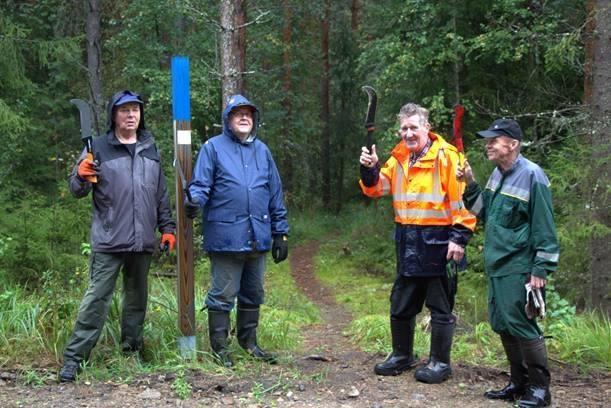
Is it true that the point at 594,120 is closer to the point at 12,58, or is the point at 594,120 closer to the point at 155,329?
the point at 155,329

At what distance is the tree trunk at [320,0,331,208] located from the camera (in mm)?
28219

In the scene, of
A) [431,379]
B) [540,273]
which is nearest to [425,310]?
[431,379]

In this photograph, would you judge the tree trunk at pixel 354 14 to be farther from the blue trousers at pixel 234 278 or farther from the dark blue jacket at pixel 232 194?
the blue trousers at pixel 234 278

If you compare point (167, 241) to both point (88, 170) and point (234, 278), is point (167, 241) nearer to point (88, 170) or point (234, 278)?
point (234, 278)

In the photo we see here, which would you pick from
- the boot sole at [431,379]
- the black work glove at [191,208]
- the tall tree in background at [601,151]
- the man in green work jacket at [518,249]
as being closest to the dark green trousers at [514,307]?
the man in green work jacket at [518,249]

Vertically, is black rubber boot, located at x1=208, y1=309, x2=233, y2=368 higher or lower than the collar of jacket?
lower

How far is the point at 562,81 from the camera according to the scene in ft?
45.0

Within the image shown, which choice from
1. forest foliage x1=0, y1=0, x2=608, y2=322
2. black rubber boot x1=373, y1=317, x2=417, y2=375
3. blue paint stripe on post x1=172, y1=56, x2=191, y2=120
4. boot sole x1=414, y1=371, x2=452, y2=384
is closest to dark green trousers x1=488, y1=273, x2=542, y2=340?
boot sole x1=414, y1=371, x2=452, y2=384

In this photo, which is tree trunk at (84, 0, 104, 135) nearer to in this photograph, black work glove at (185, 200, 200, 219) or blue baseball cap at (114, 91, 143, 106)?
blue baseball cap at (114, 91, 143, 106)

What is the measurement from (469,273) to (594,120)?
4.17 metres

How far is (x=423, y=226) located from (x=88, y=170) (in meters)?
2.50

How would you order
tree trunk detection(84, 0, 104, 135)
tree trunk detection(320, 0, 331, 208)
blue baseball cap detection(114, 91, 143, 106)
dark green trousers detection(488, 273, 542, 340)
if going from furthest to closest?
tree trunk detection(320, 0, 331, 208) → tree trunk detection(84, 0, 104, 135) → blue baseball cap detection(114, 91, 143, 106) → dark green trousers detection(488, 273, 542, 340)

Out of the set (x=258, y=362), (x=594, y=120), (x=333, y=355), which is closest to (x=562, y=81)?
(x=594, y=120)

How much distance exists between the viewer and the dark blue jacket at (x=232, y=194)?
5250 millimetres
